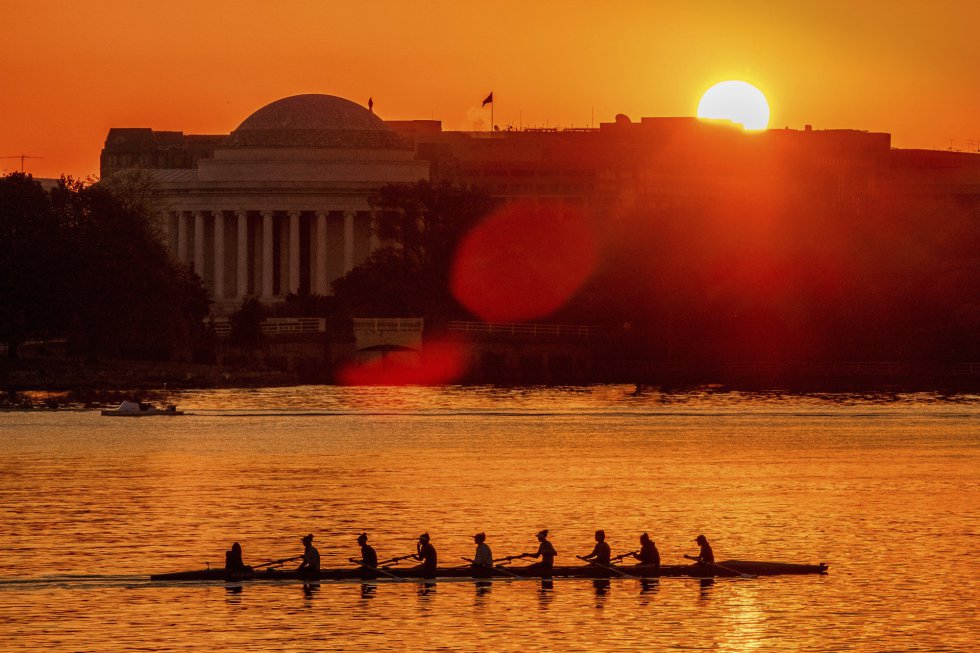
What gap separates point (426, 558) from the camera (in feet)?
292

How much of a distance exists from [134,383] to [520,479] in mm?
57882

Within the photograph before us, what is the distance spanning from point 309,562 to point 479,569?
551 cm

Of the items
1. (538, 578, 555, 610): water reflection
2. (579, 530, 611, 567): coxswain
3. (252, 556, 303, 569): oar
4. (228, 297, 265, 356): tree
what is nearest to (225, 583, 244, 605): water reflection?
(252, 556, 303, 569): oar

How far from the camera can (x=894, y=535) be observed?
10562 cm

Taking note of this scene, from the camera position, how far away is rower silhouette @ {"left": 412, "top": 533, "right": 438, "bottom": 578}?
8875cm

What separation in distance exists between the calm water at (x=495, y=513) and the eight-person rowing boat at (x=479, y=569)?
58cm

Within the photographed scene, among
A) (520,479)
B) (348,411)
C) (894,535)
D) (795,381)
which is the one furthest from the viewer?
(795,381)

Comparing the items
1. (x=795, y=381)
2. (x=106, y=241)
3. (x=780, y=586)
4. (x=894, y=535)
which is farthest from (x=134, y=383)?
(x=780, y=586)

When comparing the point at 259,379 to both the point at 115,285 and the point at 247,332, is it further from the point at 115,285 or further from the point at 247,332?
the point at 115,285

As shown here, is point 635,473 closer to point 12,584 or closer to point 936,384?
point 12,584

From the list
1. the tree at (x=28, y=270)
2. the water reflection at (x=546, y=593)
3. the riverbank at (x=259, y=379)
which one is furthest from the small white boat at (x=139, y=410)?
the water reflection at (x=546, y=593)

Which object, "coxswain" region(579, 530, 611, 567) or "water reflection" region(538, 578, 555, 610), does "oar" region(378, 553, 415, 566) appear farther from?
→ "coxswain" region(579, 530, 611, 567)

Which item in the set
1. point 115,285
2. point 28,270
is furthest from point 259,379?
point 28,270

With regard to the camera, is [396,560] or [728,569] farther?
[728,569]
